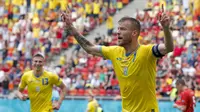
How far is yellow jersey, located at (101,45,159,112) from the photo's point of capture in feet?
24.9

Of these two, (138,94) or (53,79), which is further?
(53,79)

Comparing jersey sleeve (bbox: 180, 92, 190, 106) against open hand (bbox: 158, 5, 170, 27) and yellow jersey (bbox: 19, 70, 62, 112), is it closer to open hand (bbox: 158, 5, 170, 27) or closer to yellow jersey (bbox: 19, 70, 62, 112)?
yellow jersey (bbox: 19, 70, 62, 112)

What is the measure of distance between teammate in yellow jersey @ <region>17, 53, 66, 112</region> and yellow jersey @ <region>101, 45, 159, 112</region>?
400 cm

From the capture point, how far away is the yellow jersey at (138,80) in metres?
7.59

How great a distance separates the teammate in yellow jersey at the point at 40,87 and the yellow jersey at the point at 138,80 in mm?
3997

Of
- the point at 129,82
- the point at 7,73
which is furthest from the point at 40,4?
the point at 129,82

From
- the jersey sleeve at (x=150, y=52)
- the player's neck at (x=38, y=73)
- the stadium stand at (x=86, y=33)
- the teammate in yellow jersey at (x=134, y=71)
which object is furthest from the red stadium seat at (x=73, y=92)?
the jersey sleeve at (x=150, y=52)

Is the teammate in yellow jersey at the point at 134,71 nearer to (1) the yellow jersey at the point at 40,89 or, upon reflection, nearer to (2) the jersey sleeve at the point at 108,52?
(2) the jersey sleeve at the point at 108,52

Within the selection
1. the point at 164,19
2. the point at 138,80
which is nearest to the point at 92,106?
the point at 138,80

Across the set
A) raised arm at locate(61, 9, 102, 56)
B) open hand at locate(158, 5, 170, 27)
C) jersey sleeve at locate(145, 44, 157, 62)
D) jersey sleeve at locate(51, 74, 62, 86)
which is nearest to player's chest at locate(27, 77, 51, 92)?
jersey sleeve at locate(51, 74, 62, 86)

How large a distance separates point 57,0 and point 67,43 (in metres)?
3.65

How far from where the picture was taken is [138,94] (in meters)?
7.66

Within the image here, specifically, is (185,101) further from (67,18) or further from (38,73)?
(67,18)

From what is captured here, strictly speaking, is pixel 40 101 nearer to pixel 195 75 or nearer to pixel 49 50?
pixel 195 75
